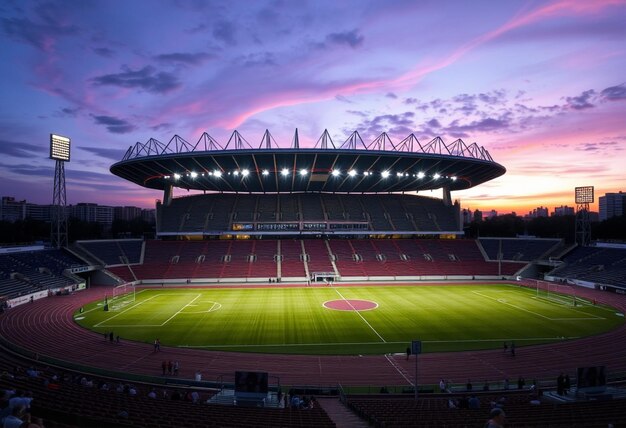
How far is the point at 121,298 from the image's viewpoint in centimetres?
4716

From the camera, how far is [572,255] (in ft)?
215

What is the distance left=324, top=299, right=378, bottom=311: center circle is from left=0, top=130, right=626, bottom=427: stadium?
432 mm

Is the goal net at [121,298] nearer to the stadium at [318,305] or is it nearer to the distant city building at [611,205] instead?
the stadium at [318,305]

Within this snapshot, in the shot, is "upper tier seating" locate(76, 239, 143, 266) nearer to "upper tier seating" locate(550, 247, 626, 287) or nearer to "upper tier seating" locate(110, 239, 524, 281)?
"upper tier seating" locate(110, 239, 524, 281)

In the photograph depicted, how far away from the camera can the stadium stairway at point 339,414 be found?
46.9ft

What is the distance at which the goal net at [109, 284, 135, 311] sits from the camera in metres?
42.1

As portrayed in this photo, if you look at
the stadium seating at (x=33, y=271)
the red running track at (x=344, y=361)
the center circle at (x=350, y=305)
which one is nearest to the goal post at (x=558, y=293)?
the red running track at (x=344, y=361)

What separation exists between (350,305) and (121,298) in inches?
1068

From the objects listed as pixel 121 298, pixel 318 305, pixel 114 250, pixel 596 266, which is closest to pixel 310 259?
pixel 318 305

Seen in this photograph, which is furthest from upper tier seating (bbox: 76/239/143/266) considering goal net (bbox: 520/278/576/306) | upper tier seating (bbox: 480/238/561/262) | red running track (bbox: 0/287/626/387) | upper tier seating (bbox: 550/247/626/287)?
upper tier seating (bbox: 550/247/626/287)

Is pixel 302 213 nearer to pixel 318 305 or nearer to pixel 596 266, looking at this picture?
pixel 318 305

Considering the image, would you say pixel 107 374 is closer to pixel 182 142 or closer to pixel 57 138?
pixel 57 138

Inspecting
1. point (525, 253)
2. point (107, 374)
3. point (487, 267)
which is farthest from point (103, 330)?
point (525, 253)

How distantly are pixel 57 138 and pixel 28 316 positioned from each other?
30219 mm
